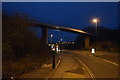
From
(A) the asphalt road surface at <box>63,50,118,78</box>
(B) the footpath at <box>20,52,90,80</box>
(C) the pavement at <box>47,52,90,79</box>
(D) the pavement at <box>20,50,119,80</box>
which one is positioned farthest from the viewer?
(A) the asphalt road surface at <box>63,50,118,78</box>

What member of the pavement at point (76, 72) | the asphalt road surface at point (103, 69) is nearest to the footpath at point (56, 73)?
the pavement at point (76, 72)

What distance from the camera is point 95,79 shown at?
11969 millimetres

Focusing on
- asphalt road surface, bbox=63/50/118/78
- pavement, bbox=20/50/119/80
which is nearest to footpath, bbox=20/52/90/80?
pavement, bbox=20/50/119/80

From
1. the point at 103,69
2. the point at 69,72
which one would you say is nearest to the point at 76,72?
the point at 69,72

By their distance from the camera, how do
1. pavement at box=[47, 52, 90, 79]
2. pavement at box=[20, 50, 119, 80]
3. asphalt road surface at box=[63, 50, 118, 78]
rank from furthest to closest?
asphalt road surface at box=[63, 50, 118, 78], pavement at box=[47, 52, 90, 79], pavement at box=[20, 50, 119, 80]

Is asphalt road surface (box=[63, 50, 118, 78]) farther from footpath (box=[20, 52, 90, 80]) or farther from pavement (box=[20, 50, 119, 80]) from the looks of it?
footpath (box=[20, 52, 90, 80])

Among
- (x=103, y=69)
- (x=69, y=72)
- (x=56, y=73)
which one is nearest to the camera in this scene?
(x=56, y=73)

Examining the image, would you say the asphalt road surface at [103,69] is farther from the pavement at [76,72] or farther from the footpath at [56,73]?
the footpath at [56,73]

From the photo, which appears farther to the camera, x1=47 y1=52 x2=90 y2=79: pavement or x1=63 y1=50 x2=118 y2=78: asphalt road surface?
x1=63 y1=50 x2=118 y2=78: asphalt road surface

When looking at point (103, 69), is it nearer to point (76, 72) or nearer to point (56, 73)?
point (76, 72)

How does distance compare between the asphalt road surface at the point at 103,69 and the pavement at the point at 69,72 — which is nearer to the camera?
the pavement at the point at 69,72

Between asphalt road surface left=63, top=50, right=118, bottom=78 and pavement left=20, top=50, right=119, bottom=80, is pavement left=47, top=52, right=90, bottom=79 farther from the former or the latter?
asphalt road surface left=63, top=50, right=118, bottom=78

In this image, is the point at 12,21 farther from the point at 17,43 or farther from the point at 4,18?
the point at 17,43

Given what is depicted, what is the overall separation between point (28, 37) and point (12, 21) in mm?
3436
